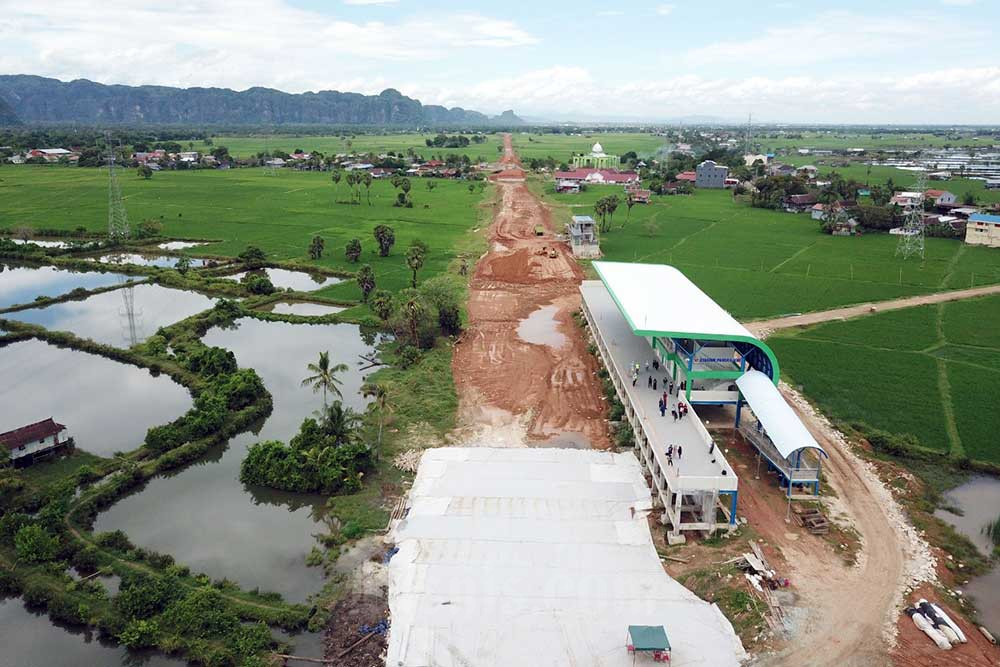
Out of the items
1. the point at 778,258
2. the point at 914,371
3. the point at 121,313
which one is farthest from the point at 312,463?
the point at 778,258

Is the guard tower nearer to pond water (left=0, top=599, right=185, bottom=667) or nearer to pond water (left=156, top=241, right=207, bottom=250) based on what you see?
pond water (left=156, top=241, right=207, bottom=250)

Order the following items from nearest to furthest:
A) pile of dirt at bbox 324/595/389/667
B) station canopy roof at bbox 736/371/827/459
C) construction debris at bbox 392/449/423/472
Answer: pile of dirt at bbox 324/595/389/667 < station canopy roof at bbox 736/371/827/459 < construction debris at bbox 392/449/423/472

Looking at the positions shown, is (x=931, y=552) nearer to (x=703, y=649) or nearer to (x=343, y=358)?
(x=703, y=649)

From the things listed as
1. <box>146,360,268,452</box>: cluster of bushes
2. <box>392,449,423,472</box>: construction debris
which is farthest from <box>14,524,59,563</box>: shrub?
<box>392,449,423,472</box>: construction debris

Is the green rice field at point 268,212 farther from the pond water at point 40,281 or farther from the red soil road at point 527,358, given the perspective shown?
the pond water at point 40,281

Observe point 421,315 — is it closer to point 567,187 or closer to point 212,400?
point 212,400

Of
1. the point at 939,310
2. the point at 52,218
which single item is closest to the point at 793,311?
Answer: the point at 939,310
